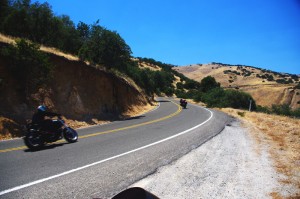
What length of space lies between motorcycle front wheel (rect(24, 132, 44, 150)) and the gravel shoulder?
530cm

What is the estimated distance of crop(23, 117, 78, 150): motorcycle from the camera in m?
10.5

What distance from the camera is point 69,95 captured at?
22.1 m

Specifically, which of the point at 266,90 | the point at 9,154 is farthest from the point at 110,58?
the point at 266,90

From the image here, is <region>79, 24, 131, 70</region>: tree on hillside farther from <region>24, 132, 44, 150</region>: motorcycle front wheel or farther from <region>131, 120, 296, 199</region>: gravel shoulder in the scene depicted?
<region>131, 120, 296, 199</region>: gravel shoulder

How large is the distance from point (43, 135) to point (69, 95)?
11426mm

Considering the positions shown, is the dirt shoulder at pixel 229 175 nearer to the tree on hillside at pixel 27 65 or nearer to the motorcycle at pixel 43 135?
the motorcycle at pixel 43 135

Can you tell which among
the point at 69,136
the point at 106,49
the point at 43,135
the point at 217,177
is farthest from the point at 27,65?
the point at 217,177

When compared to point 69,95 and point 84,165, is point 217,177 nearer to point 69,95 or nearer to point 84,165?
point 84,165

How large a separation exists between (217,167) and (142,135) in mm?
6178

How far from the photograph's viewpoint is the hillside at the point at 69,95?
54.5 feet

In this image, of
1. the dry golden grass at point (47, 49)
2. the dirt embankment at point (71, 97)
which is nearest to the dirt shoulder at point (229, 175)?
the dirt embankment at point (71, 97)

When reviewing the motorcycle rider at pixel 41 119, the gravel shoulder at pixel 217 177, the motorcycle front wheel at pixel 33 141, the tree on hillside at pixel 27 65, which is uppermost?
the tree on hillside at pixel 27 65

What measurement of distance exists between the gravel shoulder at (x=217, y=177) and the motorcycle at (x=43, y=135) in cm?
517

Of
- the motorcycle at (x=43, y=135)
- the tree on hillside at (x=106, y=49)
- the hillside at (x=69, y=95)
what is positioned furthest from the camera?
the tree on hillside at (x=106, y=49)
